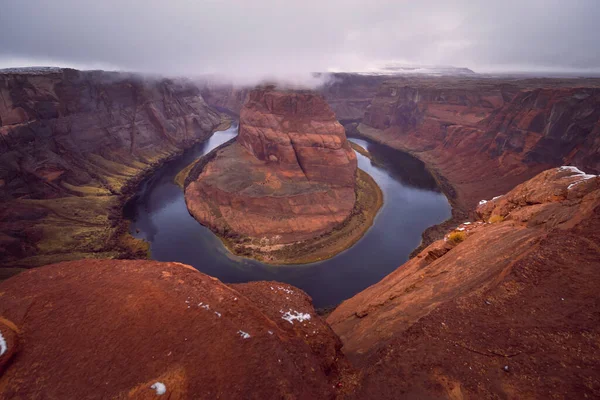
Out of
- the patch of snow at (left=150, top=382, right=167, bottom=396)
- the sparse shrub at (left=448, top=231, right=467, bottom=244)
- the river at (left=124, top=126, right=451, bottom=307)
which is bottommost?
the river at (left=124, top=126, right=451, bottom=307)

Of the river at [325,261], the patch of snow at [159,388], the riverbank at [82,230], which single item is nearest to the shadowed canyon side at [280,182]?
the river at [325,261]

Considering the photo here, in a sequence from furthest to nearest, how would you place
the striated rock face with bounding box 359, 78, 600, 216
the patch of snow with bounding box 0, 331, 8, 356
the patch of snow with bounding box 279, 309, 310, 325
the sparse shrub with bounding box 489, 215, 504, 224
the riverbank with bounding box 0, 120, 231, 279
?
the striated rock face with bounding box 359, 78, 600, 216, the riverbank with bounding box 0, 120, 231, 279, the sparse shrub with bounding box 489, 215, 504, 224, the patch of snow with bounding box 279, 309, 310, 325, the patch of snow with bounding box 0, 331, 8, 356

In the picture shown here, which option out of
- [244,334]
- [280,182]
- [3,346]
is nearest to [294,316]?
[244,334]

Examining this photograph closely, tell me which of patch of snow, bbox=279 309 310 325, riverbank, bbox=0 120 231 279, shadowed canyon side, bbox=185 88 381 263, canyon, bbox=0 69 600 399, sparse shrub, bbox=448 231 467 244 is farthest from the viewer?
shadowed canyon side, bbox=185 88 381 263

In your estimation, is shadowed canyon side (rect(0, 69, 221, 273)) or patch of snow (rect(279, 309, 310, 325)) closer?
patch of snow (rect(279, 309, 310, 325))

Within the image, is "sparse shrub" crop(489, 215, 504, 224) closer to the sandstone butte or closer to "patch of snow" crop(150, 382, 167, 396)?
the sandstone butte

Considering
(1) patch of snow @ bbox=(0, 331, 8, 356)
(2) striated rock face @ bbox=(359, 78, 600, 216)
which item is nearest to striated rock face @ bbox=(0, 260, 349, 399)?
(1) patch of snow @ bbox=(0, 331, 8, 356)

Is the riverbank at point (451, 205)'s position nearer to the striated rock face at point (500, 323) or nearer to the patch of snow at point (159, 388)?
the striated rock face at point (500, 323)
